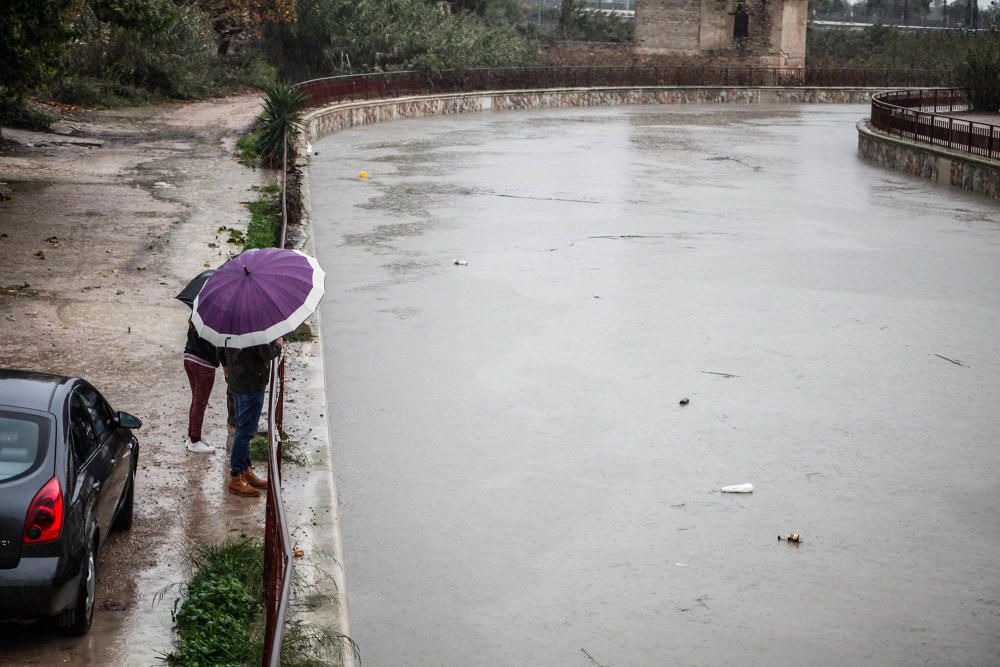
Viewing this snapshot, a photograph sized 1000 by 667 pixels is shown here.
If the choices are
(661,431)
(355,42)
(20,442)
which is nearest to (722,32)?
(355,42)

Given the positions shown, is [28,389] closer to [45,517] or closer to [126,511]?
[45,517]

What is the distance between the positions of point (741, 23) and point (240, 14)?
34.7 m

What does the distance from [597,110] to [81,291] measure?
41.8 m

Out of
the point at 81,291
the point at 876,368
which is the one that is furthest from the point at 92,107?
the point at 876,368

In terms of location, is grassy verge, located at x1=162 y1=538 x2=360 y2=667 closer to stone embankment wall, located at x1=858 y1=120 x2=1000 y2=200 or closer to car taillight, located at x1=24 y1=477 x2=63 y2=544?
car taillight, located at x1=24 y1=477 x2=63 y2=544

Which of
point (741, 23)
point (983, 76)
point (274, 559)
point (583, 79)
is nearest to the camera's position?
point (274, 559)

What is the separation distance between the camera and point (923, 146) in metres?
33.2

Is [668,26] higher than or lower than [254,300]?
higher

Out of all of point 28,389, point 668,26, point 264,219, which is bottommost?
point 264,219

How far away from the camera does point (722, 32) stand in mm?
69438

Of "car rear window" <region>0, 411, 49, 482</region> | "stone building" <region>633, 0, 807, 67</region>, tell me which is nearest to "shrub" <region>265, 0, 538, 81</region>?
"stone building" <region>633, 0, 807, 67</region>

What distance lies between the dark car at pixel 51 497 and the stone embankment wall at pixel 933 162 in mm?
25699

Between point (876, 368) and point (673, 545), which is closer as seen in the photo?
point (673, 545)

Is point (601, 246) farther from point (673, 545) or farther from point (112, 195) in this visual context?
point (673, 545)
